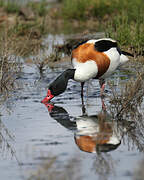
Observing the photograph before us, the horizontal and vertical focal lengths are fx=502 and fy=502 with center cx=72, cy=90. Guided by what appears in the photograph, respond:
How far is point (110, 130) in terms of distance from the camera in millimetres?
5723

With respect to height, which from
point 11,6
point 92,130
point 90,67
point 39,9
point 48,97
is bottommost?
point 39,9

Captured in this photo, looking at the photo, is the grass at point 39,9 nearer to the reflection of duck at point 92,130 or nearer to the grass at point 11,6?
the grass at point 11,6

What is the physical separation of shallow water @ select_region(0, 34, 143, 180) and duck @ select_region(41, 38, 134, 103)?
34 centimetres

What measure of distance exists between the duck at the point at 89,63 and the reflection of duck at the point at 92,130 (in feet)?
1.17

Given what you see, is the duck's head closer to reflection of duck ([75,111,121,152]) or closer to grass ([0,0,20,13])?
reflection of duck ([75,111,121,152])

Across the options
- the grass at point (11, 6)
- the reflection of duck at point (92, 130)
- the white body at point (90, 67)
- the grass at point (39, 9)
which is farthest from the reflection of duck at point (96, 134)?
the grass at point (39, 9)

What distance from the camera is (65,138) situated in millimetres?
5500

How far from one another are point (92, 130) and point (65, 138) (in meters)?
0.39

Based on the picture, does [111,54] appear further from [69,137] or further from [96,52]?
[69,137]

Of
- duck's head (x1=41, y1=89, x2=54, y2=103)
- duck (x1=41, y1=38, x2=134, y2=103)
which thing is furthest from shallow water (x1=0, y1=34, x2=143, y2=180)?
duck (x1=41, y1=38, x2=134, y2=103)

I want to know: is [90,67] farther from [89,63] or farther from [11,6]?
[11,6]

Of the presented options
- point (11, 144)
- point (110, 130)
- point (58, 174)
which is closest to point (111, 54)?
point (110, 130)

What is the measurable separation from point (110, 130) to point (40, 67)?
4.75m

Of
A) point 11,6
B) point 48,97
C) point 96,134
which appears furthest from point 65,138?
point 11,6
